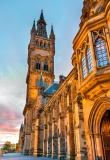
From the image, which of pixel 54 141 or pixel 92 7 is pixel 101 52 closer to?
pixel 92 7

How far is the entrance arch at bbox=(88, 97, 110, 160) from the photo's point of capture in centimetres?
1088

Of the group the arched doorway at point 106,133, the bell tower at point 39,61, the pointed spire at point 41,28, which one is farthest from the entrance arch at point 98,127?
the pointed spire at point 41,28

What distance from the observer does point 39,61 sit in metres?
61.1

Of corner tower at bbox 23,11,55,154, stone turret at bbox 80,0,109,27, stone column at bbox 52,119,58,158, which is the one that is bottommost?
stone column at bbox 52,119,58,158

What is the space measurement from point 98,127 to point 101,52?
19.1 feet

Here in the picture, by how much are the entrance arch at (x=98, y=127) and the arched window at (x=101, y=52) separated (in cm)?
264

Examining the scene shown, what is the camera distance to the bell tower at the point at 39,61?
54219 mm

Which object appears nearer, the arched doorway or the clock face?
the arched doorway

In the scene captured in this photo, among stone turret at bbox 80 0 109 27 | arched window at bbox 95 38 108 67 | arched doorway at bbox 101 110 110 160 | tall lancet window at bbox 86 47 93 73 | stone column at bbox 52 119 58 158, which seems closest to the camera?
arched window at bbox 95 38 108 67

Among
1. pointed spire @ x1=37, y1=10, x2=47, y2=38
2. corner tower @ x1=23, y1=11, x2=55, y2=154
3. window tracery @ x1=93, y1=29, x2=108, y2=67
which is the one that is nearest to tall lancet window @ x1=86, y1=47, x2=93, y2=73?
window tracery @ x1=93, y1=29, x2=108, y2=67

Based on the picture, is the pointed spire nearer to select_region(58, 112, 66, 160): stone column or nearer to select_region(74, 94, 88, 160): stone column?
select_region(58, 112, 66, 160): stone column

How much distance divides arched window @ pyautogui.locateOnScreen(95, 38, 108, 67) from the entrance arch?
8.67 feet

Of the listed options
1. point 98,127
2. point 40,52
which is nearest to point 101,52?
point 98,127

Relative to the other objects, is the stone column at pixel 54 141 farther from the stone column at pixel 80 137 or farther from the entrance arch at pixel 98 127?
the entrance arch at pixel 98 127
